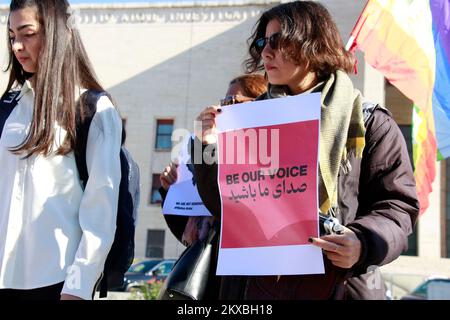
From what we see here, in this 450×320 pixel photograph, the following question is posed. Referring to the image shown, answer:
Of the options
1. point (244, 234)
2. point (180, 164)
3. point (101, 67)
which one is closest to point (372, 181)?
point (244, 234)

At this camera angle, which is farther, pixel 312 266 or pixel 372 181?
pixel 372 181

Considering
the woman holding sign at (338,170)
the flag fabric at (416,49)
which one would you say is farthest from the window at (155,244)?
the woman holding sign at (338,170)

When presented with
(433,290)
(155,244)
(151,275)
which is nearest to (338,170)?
(433,290)

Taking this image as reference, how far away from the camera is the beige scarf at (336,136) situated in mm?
1854

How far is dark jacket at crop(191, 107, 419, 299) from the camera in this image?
5.84ft

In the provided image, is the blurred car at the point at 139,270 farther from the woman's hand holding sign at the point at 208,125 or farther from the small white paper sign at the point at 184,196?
the woman's hand holding sign at the point at 208,125

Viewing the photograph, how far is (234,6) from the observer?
29891 millimetres

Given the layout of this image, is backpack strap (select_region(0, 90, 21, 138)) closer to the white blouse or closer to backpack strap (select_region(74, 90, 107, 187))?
the white blouse

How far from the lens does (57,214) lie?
2098 mm

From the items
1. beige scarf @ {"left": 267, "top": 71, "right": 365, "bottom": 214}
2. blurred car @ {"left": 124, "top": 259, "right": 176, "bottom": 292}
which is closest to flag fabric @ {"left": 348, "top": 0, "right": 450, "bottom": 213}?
beige scarf @ {"left": 267, "top": 71, "right": 365, "bottom": 214}

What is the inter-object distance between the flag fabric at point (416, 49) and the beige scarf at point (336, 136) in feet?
6.97

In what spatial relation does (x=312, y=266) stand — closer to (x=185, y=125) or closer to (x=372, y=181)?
(x=372, y=181)

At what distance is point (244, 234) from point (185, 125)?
28401 millimetres
